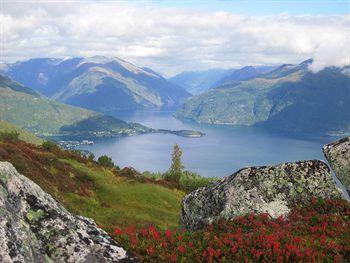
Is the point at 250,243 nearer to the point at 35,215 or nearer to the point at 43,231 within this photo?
the point at 43,231

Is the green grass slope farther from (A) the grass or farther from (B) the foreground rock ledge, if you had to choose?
(B) the foreground rock ledge

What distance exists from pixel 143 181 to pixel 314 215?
4510cm

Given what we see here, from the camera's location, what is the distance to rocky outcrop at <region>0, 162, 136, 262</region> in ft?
34.4

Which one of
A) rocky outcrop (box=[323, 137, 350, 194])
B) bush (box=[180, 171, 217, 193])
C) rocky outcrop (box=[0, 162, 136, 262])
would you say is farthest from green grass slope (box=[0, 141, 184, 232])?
rocky outcrop (box=[0, 162, 136, 262])

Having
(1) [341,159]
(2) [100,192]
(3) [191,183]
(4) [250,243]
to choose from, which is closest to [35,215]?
(4) [250,243]

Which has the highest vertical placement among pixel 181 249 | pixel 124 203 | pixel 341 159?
pixel 341 159

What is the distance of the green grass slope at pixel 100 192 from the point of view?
40.2 m

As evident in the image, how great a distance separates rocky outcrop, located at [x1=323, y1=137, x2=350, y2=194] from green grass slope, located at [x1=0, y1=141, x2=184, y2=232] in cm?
1873

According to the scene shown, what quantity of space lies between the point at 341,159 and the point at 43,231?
16.7m

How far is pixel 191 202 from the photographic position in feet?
77.6

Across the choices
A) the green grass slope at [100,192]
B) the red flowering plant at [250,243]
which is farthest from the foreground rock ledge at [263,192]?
the green grass slope at [100,192]

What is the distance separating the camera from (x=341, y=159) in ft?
73.8

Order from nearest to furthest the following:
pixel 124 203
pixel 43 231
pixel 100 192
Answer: pixel 43 231 < pixel 124 203 < pixel 100 192

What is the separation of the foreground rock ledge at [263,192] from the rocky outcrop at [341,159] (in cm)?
69
